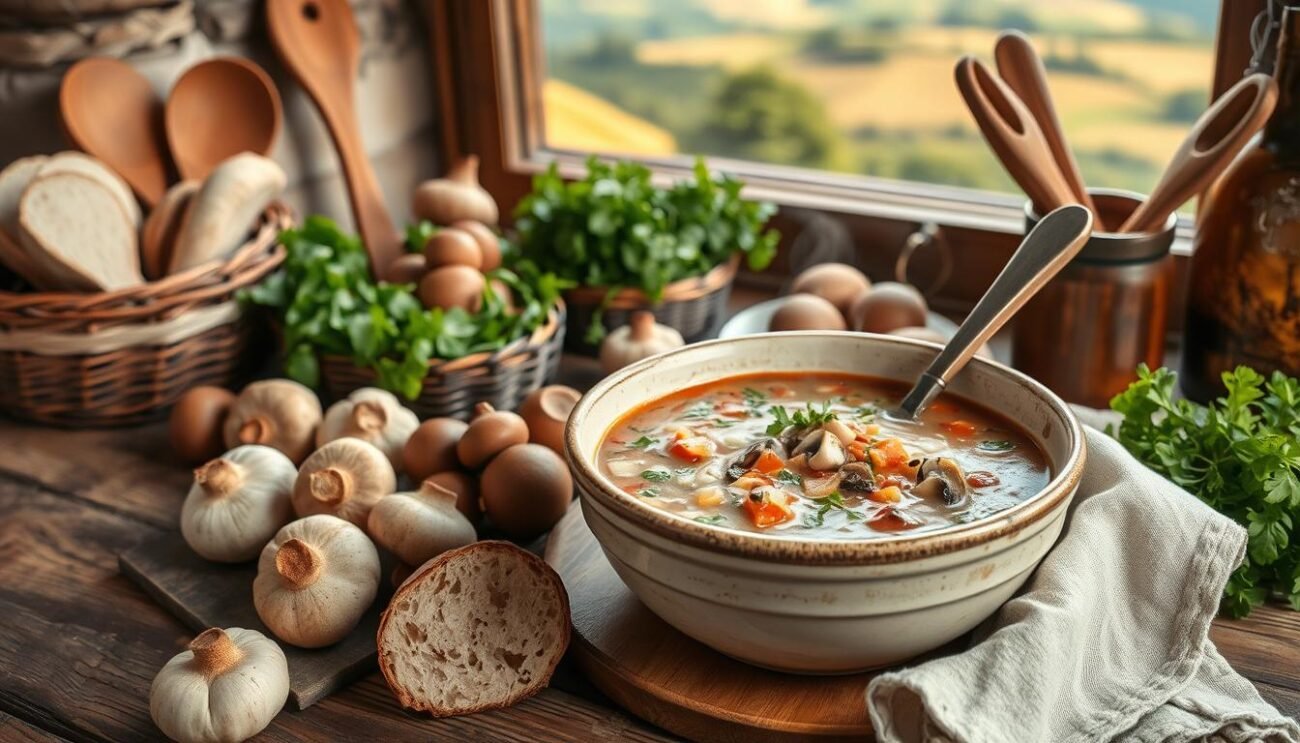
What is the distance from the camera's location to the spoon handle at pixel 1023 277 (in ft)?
4.36

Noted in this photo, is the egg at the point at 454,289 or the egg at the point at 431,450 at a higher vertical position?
the egg at the point at 454,289

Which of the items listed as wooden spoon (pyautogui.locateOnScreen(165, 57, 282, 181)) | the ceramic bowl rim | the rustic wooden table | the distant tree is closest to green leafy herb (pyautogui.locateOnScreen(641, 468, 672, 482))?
the ceramic bowl rim

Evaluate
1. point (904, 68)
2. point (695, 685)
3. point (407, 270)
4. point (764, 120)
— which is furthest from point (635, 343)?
point (764, 120)

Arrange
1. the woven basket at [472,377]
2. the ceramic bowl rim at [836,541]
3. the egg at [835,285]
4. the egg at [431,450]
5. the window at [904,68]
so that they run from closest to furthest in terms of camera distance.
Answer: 1. the ceramic bowl rim at [836,541]
2. the egg at [431,450]
3. the woven basket at [472,377]
4. the egg at [835,285]
5. the window at [904,68]

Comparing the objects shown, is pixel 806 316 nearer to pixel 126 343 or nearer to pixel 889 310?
pixel 889 310

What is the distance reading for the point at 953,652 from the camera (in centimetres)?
121

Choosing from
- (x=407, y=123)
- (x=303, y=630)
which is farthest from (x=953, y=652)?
(x=407, y=123)

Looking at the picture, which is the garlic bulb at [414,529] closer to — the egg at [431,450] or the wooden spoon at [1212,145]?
the egg at [431,450]

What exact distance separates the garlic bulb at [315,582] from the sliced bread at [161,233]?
Answer: 669 mm

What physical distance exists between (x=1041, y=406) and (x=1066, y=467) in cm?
15

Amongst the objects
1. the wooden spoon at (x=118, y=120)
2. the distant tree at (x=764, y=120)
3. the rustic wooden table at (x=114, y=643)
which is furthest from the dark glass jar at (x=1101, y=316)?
the distant tree at (x=764, y=120)

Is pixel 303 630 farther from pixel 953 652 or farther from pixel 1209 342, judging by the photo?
pixel 1209 342

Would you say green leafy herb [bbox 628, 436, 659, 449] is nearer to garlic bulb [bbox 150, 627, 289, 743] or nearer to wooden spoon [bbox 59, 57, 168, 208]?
garlic bulb [bbox 150, 627, 289, 743]

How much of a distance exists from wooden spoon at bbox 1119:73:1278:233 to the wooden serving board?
1047 millimetres
